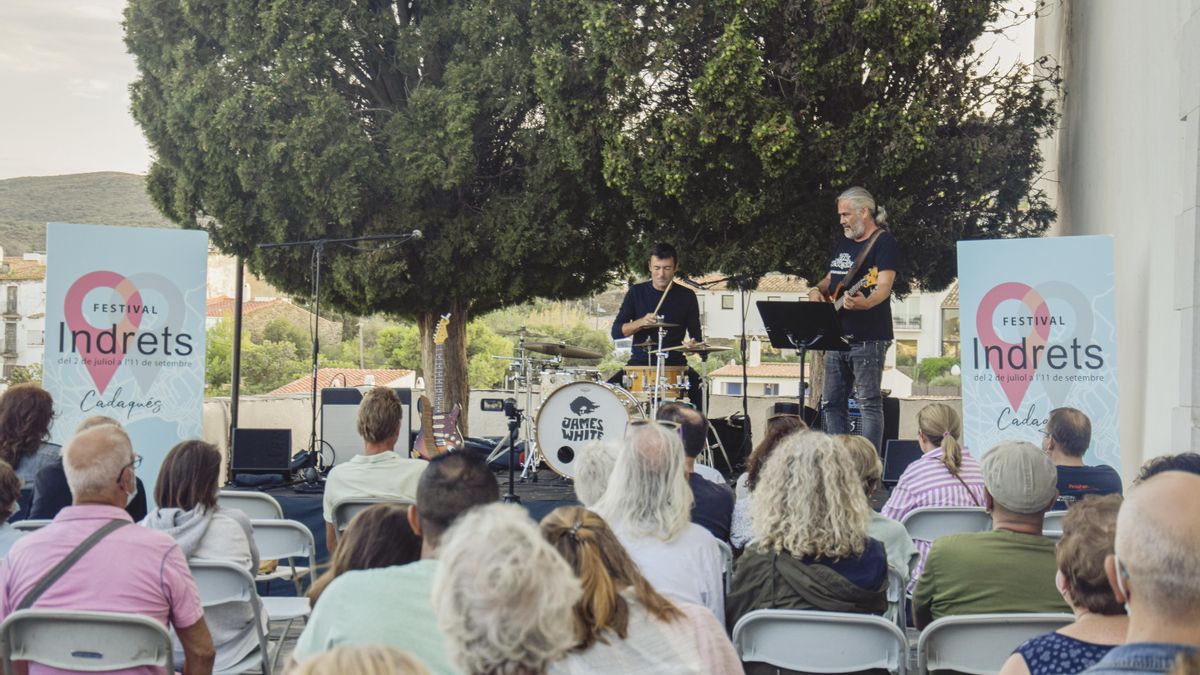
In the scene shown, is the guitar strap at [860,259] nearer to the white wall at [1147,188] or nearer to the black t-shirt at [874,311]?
the black t-shirt at [874,311]

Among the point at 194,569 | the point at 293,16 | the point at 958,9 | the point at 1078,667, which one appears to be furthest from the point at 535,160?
the point at 1078,667

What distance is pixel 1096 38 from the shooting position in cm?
965

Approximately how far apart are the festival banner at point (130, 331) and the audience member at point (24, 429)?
1.88 metres

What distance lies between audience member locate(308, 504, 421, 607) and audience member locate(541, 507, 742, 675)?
67 centimetres

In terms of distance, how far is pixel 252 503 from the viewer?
5.59 metres

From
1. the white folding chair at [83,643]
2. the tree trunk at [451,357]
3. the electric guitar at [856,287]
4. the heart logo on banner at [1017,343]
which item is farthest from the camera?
the tree trunk at [451,357]

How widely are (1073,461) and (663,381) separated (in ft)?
12.8

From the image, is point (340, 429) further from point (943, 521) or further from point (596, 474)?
point (943, 521)

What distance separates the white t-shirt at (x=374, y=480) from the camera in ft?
16.5

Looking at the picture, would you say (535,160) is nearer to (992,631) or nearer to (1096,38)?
(1096,38)

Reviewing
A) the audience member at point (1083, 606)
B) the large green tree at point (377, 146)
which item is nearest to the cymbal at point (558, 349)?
the large green tree at point (377, 146)

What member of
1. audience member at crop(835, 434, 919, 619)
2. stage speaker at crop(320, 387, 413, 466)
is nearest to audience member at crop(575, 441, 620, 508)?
audience member at crop(835, 434, 919, 619)

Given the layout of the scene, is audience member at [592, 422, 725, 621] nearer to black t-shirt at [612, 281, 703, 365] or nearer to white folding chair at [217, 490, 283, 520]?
white folding chair at [217, 490, 283, 520]

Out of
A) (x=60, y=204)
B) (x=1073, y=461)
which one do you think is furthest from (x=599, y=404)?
(x=60, y=204)
